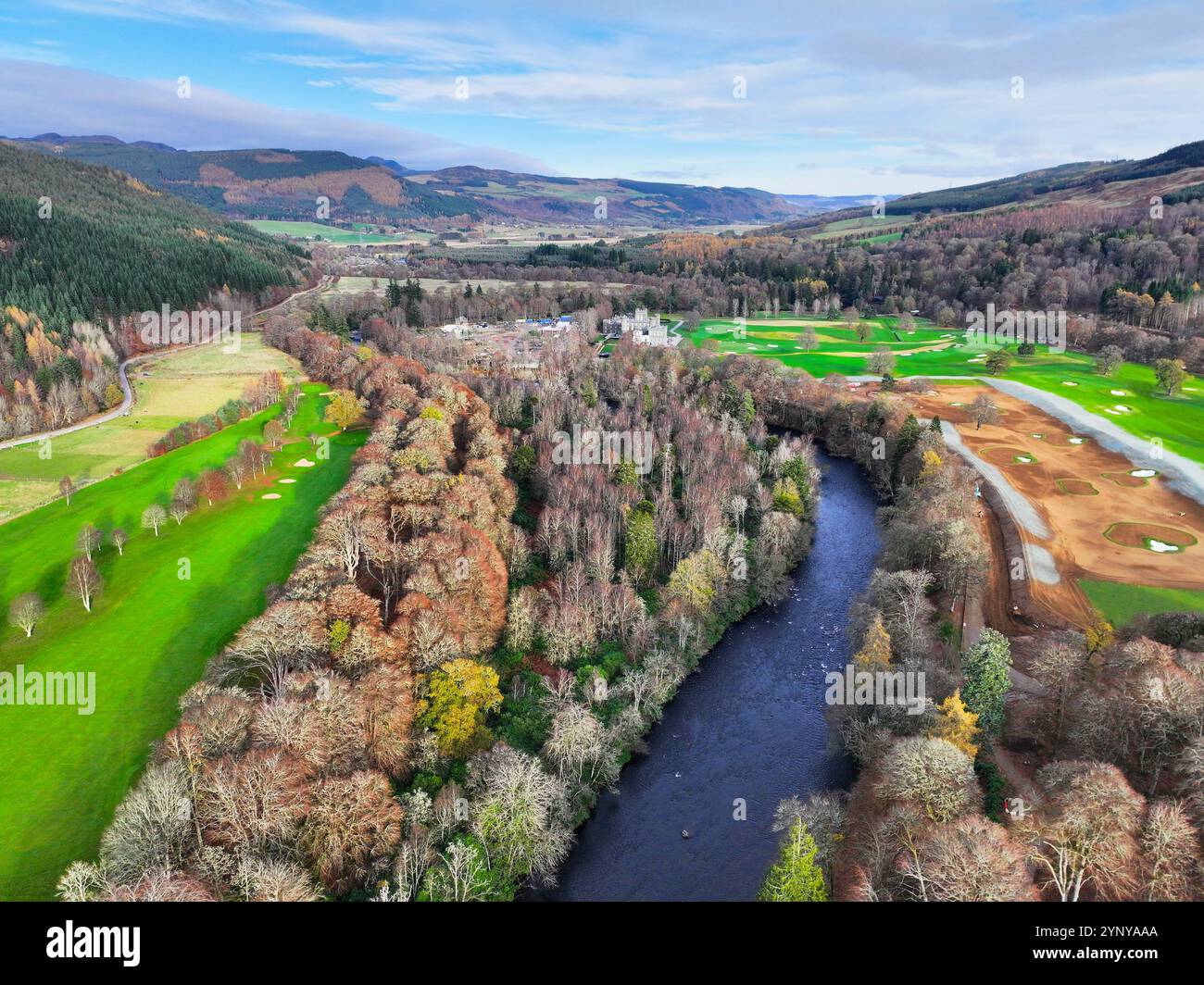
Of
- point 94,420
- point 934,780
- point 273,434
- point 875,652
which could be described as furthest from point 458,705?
point 94,420

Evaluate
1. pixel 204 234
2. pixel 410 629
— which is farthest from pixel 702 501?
pixel 204 234

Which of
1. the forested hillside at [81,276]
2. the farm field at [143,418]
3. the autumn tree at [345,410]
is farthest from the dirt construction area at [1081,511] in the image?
the forested hillside at [81,276]

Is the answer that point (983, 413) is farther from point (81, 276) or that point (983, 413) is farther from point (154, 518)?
point (81, 276)

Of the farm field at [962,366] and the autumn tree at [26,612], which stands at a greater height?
the farm field at [962,366]

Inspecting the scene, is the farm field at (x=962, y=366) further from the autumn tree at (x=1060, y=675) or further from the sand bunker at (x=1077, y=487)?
the autumn tree at (x=1060, y=675)

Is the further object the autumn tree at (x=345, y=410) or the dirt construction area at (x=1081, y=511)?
the autumn tree at (x=345, y=410)

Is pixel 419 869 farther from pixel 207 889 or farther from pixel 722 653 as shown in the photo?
pixel 722 653

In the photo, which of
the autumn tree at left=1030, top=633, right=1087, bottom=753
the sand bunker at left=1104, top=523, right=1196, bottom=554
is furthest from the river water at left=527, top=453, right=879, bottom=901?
the sand bunker at left=1104, top=523, right=1196, bottom=554
